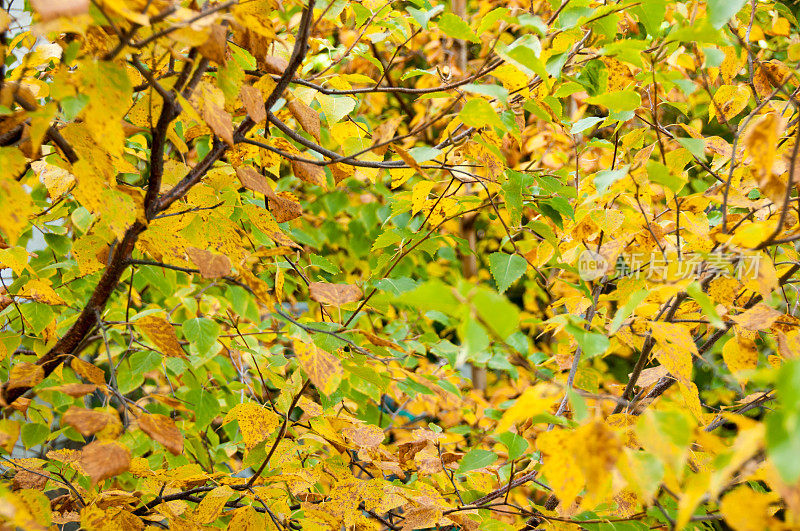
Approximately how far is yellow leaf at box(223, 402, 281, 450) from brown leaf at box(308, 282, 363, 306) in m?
0.26

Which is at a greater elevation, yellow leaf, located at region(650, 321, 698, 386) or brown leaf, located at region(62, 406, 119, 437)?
brown leaf, located at region(62, 406, 119, 437)

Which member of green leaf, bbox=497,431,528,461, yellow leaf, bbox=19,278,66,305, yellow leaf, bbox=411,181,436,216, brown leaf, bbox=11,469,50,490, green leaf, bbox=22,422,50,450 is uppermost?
yellow leaf, bbox=411,181,436,216

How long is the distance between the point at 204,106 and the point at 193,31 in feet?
0.48

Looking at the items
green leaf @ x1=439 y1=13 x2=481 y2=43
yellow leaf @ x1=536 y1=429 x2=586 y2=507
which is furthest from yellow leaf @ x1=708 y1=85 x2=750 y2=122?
yellow leaf @ x1=536 y1=429 x2=586 y2=507

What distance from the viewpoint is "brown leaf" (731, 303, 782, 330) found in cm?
75

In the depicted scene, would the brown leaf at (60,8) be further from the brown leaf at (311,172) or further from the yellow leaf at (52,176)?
the yellow leaf at (52,176)

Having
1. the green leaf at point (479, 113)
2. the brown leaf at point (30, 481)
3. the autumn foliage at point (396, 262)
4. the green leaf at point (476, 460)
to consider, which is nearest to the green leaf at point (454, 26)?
the autumn foliage at point (396, 262)

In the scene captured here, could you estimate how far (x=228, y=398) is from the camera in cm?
171

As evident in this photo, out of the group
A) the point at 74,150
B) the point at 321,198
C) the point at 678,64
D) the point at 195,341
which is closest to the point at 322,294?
the point at 195,341

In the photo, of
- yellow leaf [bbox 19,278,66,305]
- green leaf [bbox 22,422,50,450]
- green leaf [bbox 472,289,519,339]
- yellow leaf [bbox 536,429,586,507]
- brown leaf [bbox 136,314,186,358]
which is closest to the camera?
green leaf [bbox 472,289,519,339]

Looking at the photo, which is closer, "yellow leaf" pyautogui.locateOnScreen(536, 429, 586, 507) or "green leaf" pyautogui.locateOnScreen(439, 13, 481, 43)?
"yellow leaf" pyautogui.locateOnScreen(536, 429, 586, 507)

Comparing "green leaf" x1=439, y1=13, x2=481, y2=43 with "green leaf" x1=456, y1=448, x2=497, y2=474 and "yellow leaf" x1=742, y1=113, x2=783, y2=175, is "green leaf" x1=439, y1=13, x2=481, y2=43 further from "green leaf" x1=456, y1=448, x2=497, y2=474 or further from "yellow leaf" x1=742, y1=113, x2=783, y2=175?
"green leaf" x1=456, y1=448, x2=497, y2=474

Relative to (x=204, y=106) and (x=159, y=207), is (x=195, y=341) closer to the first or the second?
(x=159, y=207)

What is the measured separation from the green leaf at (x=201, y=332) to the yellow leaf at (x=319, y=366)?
0.25 m
